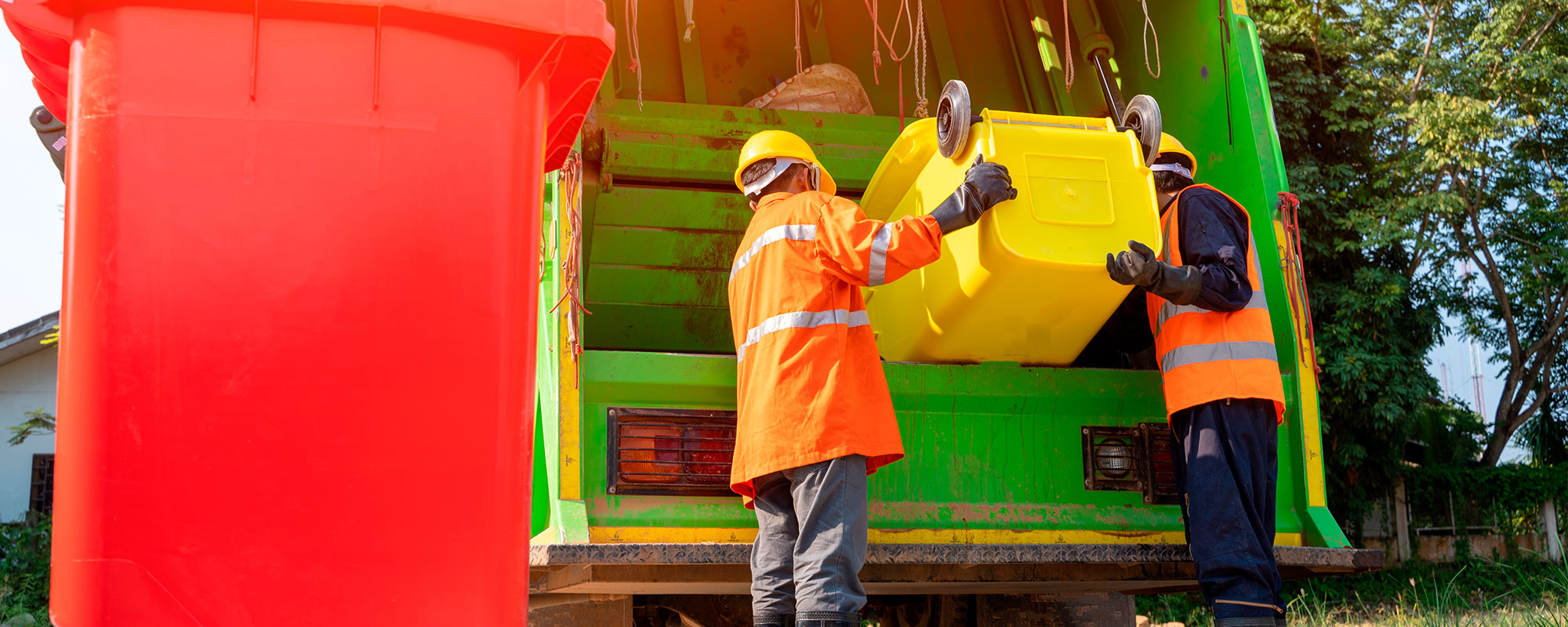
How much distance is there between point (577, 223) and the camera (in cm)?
289

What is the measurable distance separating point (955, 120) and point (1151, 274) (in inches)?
21.5

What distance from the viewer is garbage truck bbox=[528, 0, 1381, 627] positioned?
272 cm

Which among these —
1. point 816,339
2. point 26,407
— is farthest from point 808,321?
point 26,407

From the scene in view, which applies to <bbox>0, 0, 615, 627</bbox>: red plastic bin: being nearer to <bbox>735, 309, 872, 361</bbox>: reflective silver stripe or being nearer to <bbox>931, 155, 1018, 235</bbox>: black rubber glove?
<bbox>735, 309, 872, 361</bbox>: reflective silver stripe

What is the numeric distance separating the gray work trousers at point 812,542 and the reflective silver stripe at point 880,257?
376mm

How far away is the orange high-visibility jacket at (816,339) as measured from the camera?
8.26 feet

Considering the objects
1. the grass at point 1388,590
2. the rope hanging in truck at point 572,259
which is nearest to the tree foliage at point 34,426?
the grass at point 1388,590

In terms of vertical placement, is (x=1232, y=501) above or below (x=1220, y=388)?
below

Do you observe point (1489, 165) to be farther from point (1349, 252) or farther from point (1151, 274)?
point (1151, 274)

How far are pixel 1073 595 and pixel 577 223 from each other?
2042mm

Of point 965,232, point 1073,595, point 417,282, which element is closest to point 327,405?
point 417,282

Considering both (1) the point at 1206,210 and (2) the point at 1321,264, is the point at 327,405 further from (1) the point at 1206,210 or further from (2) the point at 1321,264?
(2) the point at 1321,264

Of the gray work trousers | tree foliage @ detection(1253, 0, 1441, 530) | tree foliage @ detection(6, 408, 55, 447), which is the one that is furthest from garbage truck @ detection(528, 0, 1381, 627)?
tree foliage @ detection(6, 408, 55, 447)

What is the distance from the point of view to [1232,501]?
2.72 meters
